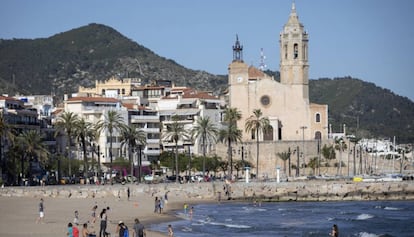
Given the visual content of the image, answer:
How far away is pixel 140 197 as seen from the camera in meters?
82.8

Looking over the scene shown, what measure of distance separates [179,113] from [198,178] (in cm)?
2815

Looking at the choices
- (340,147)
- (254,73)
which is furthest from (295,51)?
(254,73)

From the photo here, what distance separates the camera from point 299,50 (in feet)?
457

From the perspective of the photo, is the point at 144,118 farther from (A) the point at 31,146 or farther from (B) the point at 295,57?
(A) the point at 31,146

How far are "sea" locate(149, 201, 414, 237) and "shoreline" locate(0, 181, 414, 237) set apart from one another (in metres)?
2.29

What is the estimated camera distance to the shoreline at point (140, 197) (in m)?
56.8

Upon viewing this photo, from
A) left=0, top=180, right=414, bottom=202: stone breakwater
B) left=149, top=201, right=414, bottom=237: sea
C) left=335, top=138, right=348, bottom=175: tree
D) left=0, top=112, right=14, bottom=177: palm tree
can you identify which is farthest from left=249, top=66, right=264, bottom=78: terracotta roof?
left=149, top=201, right=414, bottom=237: sea

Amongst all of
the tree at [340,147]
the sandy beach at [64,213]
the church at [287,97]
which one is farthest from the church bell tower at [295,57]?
the sandy beach at [64,213]

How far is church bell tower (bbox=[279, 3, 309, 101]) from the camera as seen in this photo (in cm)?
13850

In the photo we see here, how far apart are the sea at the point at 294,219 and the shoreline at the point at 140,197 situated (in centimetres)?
229

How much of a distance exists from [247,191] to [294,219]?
21.6 metres

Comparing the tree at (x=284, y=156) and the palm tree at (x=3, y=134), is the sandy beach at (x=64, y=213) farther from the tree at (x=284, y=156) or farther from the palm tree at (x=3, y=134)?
the tree at (x=284, y=156)

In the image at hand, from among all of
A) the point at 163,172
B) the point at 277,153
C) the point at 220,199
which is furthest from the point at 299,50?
the point at 220,199

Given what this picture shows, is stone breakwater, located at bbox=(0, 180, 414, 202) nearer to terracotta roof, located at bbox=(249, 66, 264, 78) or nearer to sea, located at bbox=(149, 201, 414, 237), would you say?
sea, located at bbox=(149, 201, 414, 237)
